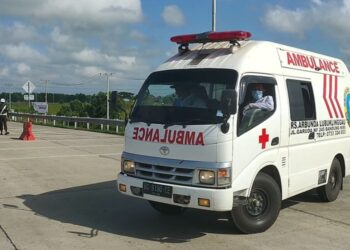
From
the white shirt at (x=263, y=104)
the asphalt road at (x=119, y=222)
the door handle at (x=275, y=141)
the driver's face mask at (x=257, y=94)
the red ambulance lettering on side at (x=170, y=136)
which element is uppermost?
the driver's face mask at (x=257, y=94)

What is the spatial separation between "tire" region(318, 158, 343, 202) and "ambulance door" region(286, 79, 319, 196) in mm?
844

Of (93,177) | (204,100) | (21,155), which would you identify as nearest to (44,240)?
(204,100)

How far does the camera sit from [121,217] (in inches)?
307

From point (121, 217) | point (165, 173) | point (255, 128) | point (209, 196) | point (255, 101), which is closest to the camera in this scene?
point (209, 196)

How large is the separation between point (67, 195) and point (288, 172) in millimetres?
4248

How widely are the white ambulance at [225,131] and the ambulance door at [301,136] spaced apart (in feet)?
0.05

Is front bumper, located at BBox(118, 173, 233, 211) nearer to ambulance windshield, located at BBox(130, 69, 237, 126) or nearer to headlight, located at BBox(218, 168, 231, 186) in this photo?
headlight, located at BBox(218, 168, 231, 186)

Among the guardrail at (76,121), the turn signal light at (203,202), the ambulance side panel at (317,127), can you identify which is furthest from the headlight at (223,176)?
the guardrail at (76,121)

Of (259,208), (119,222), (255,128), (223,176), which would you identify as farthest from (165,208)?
(255,128)

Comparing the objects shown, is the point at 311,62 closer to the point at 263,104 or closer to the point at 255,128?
the point at 263,104

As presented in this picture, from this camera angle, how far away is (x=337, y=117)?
29.9 ft

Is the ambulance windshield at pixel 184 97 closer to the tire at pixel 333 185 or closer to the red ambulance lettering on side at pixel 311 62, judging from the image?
the red ambulance lettering on side at pixel 311 62

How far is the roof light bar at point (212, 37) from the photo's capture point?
22.5 feet

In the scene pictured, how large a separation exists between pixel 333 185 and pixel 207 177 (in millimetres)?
3931
